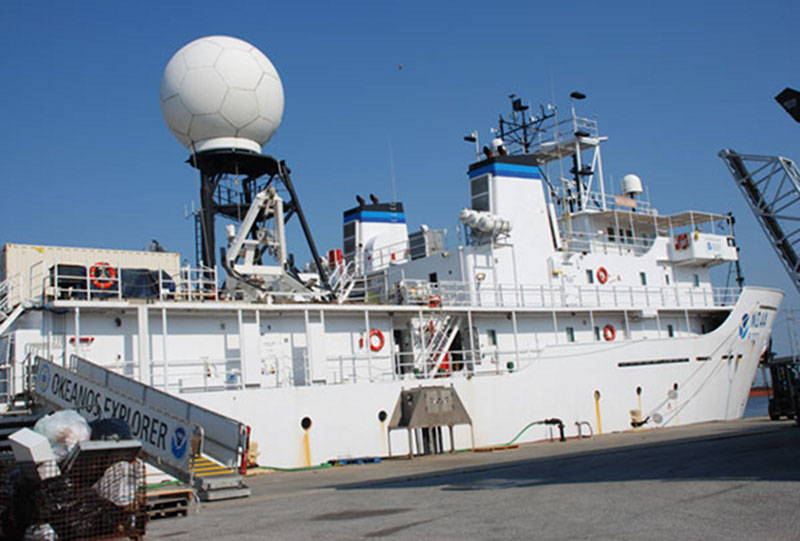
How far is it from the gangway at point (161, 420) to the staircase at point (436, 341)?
9137 mm

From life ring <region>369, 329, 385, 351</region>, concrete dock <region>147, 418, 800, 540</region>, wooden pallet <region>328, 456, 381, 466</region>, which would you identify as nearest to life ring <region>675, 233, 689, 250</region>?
life ring <region>369, 329, 385, 351</region>

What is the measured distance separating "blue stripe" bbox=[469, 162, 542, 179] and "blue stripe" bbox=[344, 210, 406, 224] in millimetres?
5828

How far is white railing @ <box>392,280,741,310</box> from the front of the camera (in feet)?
80.1

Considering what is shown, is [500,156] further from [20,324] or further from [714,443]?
[20,324]

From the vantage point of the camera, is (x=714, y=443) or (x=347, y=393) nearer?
(x=714, y=443)

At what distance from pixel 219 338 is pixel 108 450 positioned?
37.9ft

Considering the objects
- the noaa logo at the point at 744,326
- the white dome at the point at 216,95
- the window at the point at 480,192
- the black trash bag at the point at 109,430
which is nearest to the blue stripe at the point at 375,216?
the window at the point at 480,192

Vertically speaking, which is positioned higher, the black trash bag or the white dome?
the white dome

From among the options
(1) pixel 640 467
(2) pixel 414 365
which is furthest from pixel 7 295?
(1) pixel 640 467

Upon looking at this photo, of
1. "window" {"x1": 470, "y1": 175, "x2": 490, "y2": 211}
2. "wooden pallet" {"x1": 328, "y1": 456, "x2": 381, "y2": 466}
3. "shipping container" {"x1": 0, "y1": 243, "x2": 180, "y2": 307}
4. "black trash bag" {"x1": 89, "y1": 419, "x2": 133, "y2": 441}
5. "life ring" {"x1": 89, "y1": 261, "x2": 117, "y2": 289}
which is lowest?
"wooden pallet" {"x1": 328, "y1": 456, "x2": 381, "y2": 466}

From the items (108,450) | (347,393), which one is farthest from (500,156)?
(108,450)

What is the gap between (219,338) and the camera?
20.4 metres

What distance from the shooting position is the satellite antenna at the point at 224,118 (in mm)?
23281

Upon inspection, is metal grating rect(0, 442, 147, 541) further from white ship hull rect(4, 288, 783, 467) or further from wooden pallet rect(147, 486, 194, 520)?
white ship hull rect(4, 288, 783, 467)
